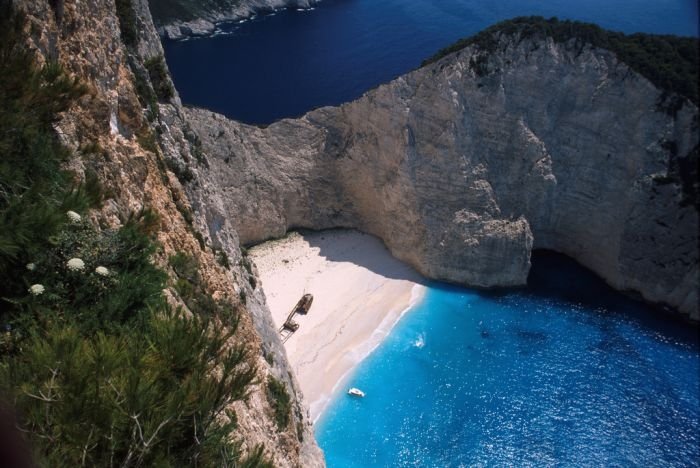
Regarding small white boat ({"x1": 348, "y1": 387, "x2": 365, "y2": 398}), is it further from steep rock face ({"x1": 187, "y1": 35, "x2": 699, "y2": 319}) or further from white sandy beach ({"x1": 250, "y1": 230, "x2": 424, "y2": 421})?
steep rock face ({"x1": 187, "y1": 35, "x2": 699, "y2": 319})

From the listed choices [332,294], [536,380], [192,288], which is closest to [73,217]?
[192,288]

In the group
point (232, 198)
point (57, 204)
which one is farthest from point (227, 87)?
point (57, 204)

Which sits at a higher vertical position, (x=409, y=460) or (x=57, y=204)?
(x=57, y=204)

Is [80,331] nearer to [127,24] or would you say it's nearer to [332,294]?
[127,24]

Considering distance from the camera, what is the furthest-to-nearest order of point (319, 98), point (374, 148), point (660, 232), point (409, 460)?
point (319, 98) < point (374, 148) < point (660, 232) < point (409, 460)

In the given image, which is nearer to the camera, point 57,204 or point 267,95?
point 57,204

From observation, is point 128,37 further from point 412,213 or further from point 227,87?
point 227,87

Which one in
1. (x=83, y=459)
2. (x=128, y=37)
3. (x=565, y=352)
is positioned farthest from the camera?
(x=565, y=352)

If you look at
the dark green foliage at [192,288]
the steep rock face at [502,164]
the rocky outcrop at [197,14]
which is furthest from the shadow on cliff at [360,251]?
the rocky outcrop at [197,14]
